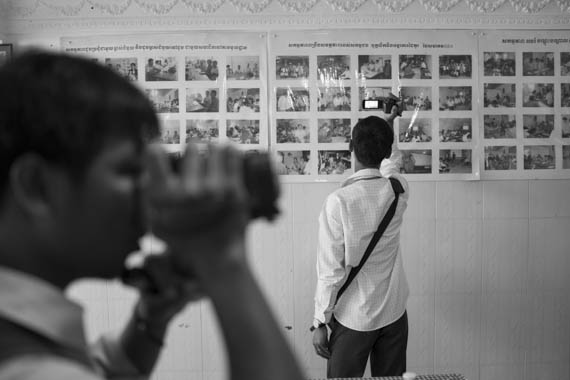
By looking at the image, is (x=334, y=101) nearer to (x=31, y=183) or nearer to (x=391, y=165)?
(x=391, y=165)

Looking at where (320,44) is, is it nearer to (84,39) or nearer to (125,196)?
(84,39)

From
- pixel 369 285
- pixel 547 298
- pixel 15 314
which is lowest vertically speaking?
pixel 547 298

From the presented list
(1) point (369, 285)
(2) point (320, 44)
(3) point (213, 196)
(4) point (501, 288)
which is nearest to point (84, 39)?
(2) point (320, 44)

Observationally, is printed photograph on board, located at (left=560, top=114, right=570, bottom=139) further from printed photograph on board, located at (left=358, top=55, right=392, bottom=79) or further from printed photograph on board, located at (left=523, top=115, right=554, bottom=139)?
printed photograph on board, located at (left=358, top=55, right=392, bottom=79)

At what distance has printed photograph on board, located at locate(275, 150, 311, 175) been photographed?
2.82 m

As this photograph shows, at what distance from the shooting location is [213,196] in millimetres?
420

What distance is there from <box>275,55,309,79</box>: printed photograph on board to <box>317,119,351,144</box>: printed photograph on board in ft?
0.83

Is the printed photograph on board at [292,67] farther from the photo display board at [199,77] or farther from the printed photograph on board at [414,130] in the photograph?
the printed photograph on board at [414,130]

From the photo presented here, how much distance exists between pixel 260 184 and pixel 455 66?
2.57 m

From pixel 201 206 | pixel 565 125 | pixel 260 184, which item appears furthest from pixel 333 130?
pixel 201 206

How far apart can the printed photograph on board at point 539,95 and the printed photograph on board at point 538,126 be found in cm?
7

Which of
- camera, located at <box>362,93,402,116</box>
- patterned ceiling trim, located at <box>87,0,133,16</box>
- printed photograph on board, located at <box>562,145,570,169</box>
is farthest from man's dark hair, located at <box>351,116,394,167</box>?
patterned ceiling trim, located at <box>87,0,133,16</box>

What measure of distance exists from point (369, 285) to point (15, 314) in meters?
1.87

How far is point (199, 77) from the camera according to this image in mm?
2816
